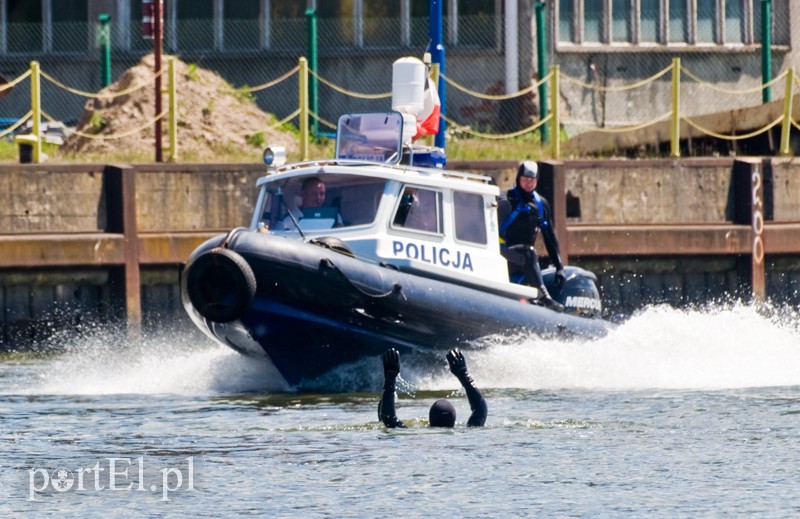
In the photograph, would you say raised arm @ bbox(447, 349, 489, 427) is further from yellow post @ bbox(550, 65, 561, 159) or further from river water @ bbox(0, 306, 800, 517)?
yellow post @ bbox(550, 65, 561, 159)

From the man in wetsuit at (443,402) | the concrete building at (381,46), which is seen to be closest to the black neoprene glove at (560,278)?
the man in wetsuit at (443,402)

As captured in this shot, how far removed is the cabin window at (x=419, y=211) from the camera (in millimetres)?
13445

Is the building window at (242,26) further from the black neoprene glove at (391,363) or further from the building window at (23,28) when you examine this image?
the black neoprene glove at (391,363)

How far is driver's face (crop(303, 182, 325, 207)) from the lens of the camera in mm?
13484

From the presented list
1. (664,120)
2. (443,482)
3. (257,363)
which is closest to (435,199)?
(257,363)

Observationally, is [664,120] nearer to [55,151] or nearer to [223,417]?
[55,151]

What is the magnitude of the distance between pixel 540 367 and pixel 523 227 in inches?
49.1

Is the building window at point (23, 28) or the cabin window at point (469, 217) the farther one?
the building window at point (23, 28)

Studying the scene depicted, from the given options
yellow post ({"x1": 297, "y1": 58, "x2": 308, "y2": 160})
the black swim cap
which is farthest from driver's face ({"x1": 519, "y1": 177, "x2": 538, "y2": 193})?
yellow post ({"x1": 297, "y1": 58, "x2": 308, "y2": 160})

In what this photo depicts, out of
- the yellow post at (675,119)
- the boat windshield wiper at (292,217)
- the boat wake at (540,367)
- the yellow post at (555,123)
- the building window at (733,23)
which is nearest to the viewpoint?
the boat windshield wiper at (292,217)

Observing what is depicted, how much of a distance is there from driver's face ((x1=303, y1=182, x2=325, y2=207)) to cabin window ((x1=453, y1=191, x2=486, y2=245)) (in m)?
1.07

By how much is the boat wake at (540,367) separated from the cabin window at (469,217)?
84 centimetres

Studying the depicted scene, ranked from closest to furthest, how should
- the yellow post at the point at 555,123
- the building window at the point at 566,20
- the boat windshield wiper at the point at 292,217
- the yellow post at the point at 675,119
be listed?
1. the boat windshield wiper at the point at 292,217
2. the yellow post at the point at 555,123
3. the yellow post at the point at 675,119
4. the building window at the point at 566,20

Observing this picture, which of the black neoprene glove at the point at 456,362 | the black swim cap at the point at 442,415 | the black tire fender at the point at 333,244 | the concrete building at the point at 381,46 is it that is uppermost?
the concrete building at the point at 381,46
